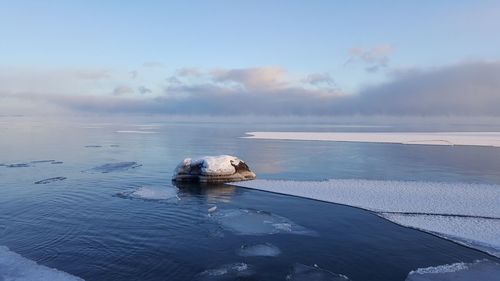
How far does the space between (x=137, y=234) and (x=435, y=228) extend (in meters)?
8.28

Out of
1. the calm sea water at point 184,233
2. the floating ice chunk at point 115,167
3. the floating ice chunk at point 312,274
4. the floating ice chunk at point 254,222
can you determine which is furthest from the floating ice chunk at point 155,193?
the floating ice chunk at point 312,274

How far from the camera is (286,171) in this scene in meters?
21.2

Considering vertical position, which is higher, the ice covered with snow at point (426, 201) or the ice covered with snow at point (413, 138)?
the ice covered with snow at point (413, 138)

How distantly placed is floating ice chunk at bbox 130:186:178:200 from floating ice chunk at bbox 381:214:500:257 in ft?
26.1

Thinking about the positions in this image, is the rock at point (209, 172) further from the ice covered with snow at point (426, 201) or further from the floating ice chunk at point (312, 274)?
the floating ice chunk at point (312, 274)

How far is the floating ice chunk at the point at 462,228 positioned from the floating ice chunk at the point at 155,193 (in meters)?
7.96

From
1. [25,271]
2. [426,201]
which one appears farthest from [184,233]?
[426,201]

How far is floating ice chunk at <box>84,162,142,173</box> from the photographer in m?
20.7

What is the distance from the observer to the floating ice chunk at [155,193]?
578 inches

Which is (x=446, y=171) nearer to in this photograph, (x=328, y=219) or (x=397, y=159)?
(x=397, y=159)

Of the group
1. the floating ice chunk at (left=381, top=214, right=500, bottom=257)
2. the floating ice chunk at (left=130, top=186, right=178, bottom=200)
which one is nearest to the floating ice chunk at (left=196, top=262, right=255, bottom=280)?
the floating ice chunk at (left=381, top=214, right=500, bottom=257)

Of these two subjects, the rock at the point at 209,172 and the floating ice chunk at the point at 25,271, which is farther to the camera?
the rock at the point at 209,172

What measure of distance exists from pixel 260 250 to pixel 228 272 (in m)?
1.52

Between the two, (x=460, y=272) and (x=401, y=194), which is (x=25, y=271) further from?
(x=401, y=194)
